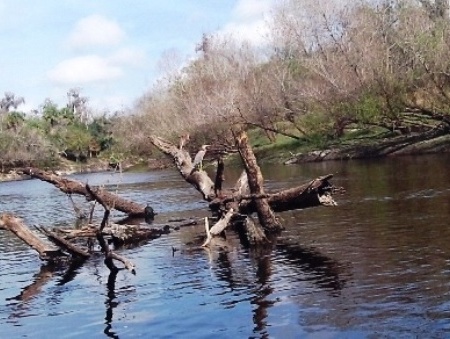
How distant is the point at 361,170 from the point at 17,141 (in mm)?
85973

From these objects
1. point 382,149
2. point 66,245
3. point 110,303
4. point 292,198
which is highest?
point 382,149

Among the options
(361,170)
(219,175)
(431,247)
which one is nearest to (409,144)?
(361,170)

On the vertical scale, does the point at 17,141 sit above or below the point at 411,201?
above

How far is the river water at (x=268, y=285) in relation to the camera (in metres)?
16.0

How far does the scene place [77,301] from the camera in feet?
66.1

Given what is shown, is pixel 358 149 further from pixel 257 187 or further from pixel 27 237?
pixel 27 237

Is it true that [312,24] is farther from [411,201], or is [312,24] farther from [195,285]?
[195,285]

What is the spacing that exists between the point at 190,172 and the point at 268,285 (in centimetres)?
1500

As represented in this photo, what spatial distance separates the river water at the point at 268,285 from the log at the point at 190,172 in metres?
1.96

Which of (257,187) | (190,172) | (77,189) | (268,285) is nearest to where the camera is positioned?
(268,285)

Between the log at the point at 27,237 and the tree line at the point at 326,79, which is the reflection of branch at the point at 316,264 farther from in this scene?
the tree line at the point at 326,79

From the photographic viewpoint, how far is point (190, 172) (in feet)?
112

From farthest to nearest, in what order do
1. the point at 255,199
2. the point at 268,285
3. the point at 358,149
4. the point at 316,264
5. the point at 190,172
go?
the point at 358,149 < the point at 190,172 < the point at 255,199 < the point at 316,264 < the point at 268,285

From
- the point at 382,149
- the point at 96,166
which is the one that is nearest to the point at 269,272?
the point at 382,149
